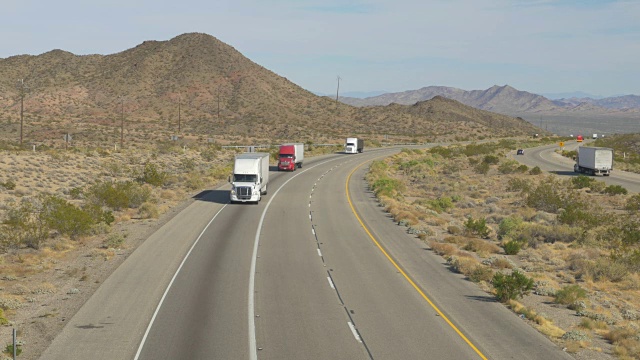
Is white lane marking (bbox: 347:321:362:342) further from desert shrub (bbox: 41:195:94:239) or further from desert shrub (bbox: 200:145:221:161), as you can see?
desert shrub (bbox: 200:145:221:161)

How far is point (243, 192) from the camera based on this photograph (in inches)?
1820

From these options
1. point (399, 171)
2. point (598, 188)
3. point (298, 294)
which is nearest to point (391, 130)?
point (399, 171)

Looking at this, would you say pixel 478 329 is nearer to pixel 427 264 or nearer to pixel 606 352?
pixel 606 352

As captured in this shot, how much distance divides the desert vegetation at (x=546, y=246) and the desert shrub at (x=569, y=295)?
1.6 inches

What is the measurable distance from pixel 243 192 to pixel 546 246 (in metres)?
21.8

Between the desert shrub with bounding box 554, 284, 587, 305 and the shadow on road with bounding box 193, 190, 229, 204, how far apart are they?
1135 inches

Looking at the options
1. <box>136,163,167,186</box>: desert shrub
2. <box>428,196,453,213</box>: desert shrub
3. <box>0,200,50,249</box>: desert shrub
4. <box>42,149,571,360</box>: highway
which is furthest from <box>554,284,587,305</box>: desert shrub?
<box>136,163,167,186</box>: desert shrub

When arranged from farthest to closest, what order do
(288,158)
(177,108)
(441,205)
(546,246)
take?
1. (177,108)
2. (288,158)
3. (441,205)
4. (546,246)

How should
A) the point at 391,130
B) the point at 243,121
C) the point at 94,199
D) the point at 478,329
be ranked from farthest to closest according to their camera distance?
the point at 391,130 < the point at 243,121 < the point at 94,199 < the point at 478,329

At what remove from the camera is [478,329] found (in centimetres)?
2055

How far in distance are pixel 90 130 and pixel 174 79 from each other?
76.8 meters

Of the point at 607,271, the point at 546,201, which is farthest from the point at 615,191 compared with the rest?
the point at 607,271

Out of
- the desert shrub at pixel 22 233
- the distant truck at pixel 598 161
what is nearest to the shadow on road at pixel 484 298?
the desert shrub at pixel 22 233

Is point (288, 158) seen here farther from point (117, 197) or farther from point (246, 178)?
point (117, 197)
